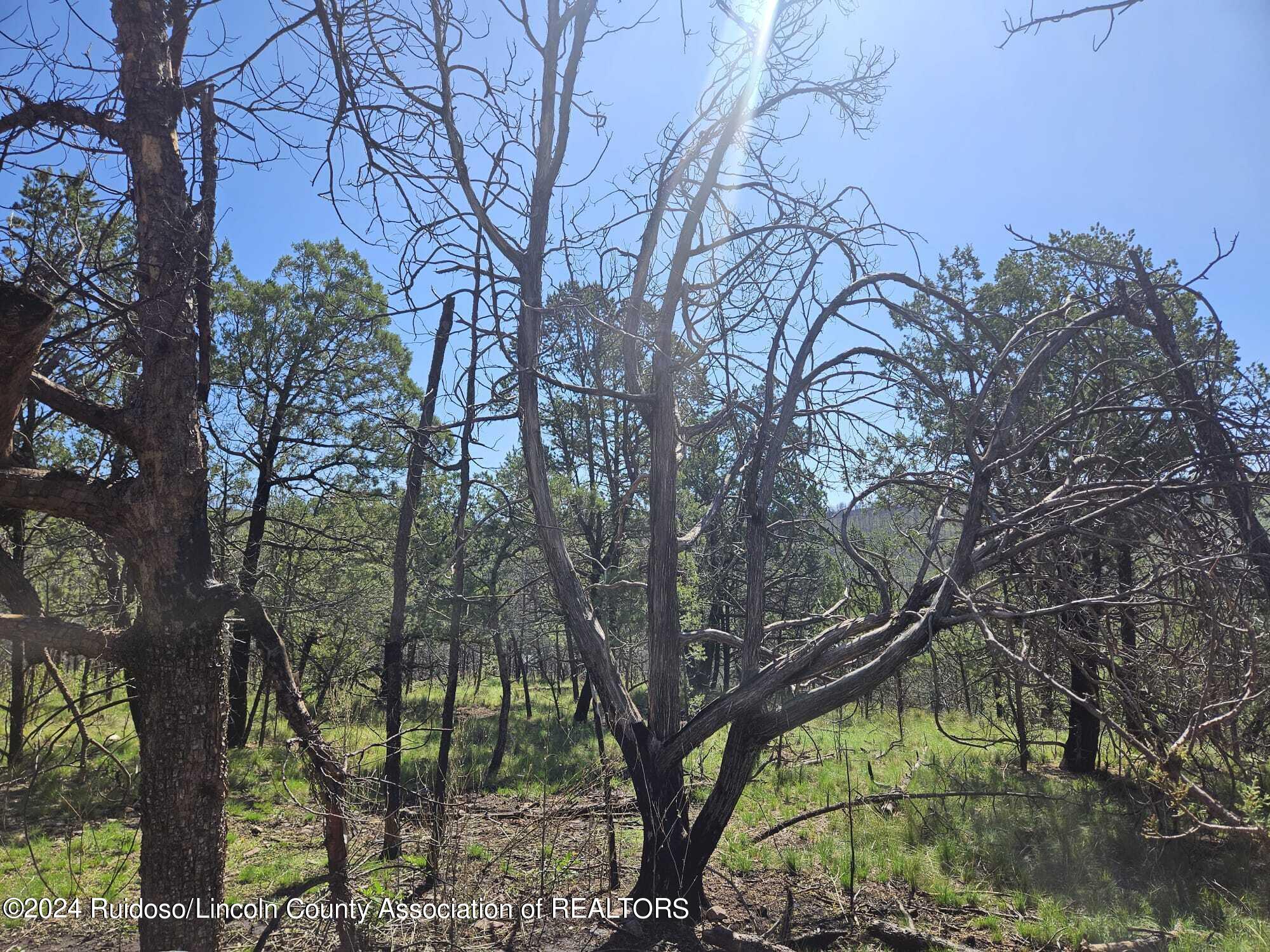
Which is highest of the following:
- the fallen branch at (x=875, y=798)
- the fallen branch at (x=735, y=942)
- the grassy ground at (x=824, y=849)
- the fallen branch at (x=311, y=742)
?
the fallen branch at (x=311, y=742)

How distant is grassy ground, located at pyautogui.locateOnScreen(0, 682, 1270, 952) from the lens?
507 cm

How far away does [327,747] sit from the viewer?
3.53m

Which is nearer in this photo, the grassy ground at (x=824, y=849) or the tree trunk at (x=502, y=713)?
the grassy ground at (x=824, y=849)

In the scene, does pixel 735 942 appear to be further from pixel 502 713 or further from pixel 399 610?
pixel 502 713

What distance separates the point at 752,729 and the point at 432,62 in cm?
512

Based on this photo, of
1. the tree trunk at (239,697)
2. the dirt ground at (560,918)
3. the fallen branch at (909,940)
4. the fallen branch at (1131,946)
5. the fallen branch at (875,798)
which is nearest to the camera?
the dirt ground at (560,918)

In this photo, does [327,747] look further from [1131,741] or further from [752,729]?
[1131,741]

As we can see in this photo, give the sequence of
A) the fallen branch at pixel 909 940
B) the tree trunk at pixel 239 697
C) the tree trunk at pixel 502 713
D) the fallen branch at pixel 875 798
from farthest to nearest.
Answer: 1. the tree trunk at pixel 239 697
2. the tree trunk at pixel 502 713
3. the fallen branch at pixel 875 798
4. the fallen branch at pixel 909 940

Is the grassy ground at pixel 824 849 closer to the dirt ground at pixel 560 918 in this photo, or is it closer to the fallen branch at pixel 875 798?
the dirt ground at pixel 560 918

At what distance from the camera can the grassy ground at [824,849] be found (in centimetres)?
507

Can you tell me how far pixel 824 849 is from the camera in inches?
262

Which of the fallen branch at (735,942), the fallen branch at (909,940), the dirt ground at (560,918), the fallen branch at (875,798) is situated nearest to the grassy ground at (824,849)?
the dirt ground at (560,918)

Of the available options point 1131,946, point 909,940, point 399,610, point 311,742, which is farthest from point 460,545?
point 1131,946

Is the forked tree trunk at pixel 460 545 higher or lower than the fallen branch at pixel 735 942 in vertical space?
higher
